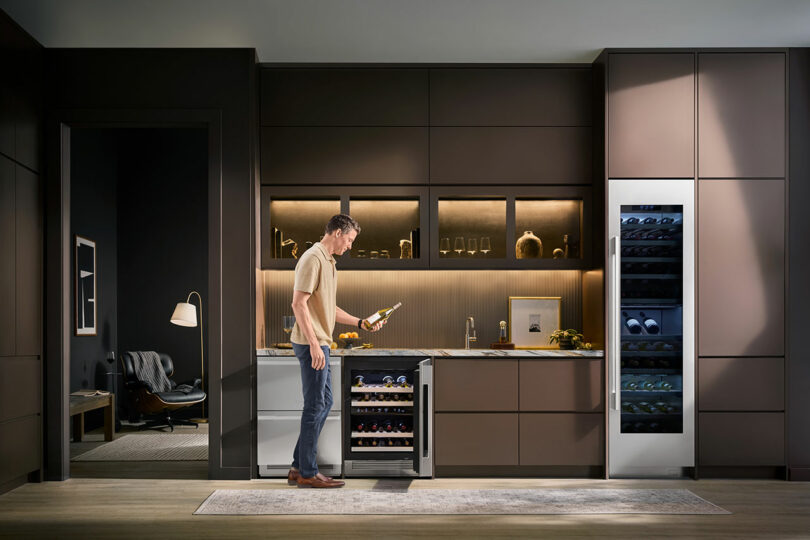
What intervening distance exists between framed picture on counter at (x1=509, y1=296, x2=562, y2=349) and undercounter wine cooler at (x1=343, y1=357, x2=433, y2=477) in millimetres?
934

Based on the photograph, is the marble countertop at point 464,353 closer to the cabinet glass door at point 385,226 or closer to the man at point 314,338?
the man at point 314,338

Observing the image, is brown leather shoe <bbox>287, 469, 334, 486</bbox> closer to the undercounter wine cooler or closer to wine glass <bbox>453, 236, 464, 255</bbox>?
the undercounter wine cooler

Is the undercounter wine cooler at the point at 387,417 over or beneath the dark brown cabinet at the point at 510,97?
beneath

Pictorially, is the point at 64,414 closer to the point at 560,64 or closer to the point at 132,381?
the point at 132,381

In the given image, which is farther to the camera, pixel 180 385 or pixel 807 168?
pixel 180 385

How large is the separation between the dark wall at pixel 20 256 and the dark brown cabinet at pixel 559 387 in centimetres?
330

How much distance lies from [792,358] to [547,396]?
5.65 ft

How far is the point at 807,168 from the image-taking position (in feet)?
16.1

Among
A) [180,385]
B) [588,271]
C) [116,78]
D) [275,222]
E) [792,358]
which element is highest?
[116,78]

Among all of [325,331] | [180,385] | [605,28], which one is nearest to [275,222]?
[325,331]

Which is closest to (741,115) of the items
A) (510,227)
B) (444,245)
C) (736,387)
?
(510,227)

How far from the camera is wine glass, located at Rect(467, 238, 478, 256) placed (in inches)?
211

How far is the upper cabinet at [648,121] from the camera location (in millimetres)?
4906

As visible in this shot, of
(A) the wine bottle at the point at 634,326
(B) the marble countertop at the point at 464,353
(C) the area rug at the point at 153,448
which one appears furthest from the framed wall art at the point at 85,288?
(A) the wine bottle at the point at 634,326
